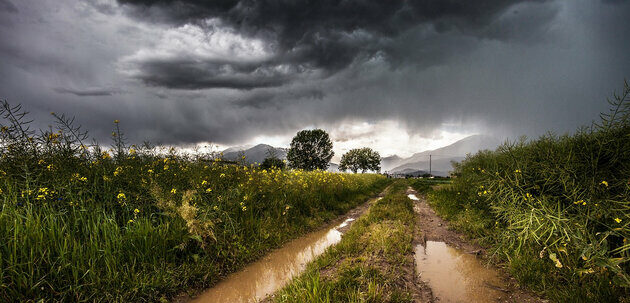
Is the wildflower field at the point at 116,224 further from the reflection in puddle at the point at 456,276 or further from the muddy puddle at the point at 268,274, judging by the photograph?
the reflection in puddle at the point at 456,276

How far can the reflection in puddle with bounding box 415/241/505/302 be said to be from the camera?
3660mm

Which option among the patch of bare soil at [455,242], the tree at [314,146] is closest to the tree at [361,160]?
the tree at [314,146]

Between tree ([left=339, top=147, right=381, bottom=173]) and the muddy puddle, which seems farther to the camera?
tree ([left=339, top=147, right=381, bottom=173])

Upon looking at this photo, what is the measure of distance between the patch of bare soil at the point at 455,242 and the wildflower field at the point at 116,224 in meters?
3.93

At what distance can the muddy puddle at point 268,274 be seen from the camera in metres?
3.82

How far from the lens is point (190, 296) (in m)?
3.76

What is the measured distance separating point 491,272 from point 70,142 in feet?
29.0

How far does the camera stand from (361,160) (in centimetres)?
9106

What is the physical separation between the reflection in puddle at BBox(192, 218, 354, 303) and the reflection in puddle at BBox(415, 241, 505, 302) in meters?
2.30

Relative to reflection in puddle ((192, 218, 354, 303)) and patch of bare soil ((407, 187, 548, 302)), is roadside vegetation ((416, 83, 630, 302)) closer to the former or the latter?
patch of bare soil ((407, 187, 548, 302))

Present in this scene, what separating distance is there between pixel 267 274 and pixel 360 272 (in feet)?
6.49

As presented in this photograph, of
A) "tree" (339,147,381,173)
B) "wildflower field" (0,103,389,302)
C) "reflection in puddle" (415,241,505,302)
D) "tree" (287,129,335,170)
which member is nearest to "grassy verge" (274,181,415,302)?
"reflection in puddle" (415,241,505,302)

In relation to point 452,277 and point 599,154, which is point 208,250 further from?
point 599,154

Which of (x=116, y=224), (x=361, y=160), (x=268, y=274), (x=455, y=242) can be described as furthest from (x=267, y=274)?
(x=361, y=160)
